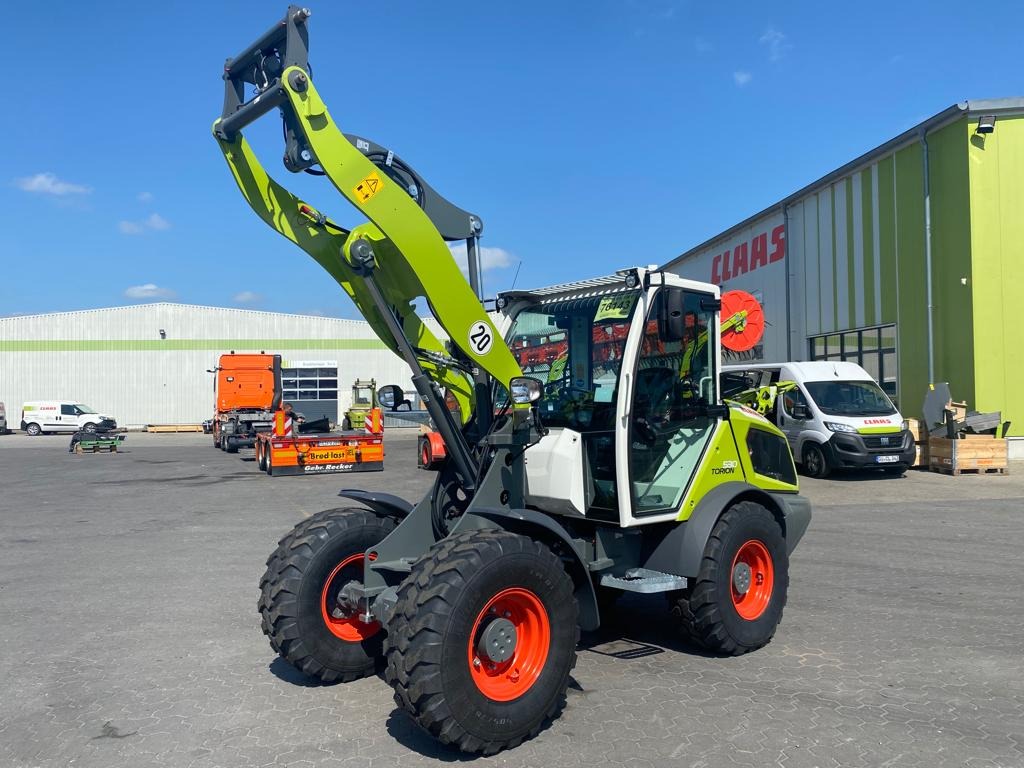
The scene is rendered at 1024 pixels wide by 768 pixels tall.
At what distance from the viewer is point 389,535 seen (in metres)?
4.83

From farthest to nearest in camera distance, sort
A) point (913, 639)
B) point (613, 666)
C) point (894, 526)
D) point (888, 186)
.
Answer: point (888, 186) → point (894, 526) → point (913, 639) → point (613, 666)

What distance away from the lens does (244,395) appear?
27.8m

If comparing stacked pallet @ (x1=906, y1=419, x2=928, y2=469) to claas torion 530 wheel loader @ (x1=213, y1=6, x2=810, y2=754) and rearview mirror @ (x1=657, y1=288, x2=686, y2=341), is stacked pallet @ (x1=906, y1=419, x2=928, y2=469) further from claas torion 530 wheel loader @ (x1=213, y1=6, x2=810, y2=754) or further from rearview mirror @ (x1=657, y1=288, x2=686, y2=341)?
rearview mirror @ (x1=657, y1=288, x2=686, y2=341)

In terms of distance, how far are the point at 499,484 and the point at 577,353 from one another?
126 centimetres

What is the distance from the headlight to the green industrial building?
3877mm

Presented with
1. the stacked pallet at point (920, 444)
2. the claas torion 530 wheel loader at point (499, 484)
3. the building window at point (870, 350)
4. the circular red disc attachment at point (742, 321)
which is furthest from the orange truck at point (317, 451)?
the claas torion 530 wheel loader at point (499, 484)

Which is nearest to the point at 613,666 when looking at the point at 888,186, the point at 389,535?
the point at 389,535

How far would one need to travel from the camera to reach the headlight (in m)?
15.4

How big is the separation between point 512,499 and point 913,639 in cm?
316

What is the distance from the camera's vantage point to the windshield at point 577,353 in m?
5.29

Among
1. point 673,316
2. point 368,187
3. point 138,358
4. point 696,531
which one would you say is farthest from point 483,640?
point 138,358

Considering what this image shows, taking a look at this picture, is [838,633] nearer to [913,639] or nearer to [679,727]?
[913,639]

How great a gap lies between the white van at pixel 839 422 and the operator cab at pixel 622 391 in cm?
967

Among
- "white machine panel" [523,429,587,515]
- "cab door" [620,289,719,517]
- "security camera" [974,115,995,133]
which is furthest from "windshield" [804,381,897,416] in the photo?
"white machine panel" [523,429,587,515]
